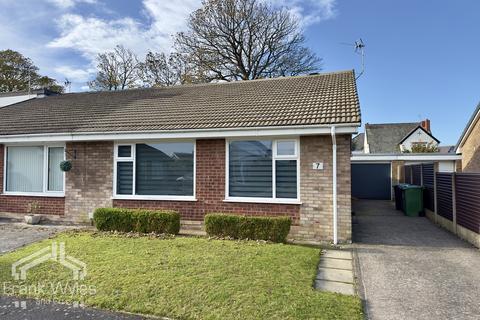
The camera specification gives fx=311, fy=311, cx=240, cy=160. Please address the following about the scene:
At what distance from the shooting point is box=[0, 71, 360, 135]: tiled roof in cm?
855

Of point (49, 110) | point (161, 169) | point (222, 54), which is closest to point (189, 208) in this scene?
point (161, 169)

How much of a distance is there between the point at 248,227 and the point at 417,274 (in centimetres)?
362

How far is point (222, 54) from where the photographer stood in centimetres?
2439

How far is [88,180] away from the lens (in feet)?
32.1

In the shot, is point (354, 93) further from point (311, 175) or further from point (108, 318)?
point (108, 318)

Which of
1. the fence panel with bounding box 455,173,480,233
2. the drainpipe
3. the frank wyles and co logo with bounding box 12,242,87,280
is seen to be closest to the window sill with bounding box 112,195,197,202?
the frank wyles and co logo with bounding box 12,242,87,280

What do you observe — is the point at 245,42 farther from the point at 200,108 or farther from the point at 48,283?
the point at 48,283

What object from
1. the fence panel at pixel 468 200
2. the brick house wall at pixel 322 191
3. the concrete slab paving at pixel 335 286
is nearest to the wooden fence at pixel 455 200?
the fence panel at pixel 468 200

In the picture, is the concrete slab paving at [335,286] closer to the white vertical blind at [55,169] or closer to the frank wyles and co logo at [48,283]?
the frank wyles and co logo at [48,283]

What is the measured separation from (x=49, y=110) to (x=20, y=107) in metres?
2.54

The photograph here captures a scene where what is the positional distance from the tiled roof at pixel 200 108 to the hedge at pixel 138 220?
241 cm

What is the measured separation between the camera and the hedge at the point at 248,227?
7.38m

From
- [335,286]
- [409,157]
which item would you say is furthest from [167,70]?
[335,286]

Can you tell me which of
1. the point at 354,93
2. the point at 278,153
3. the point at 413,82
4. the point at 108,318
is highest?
the point at 413,82
